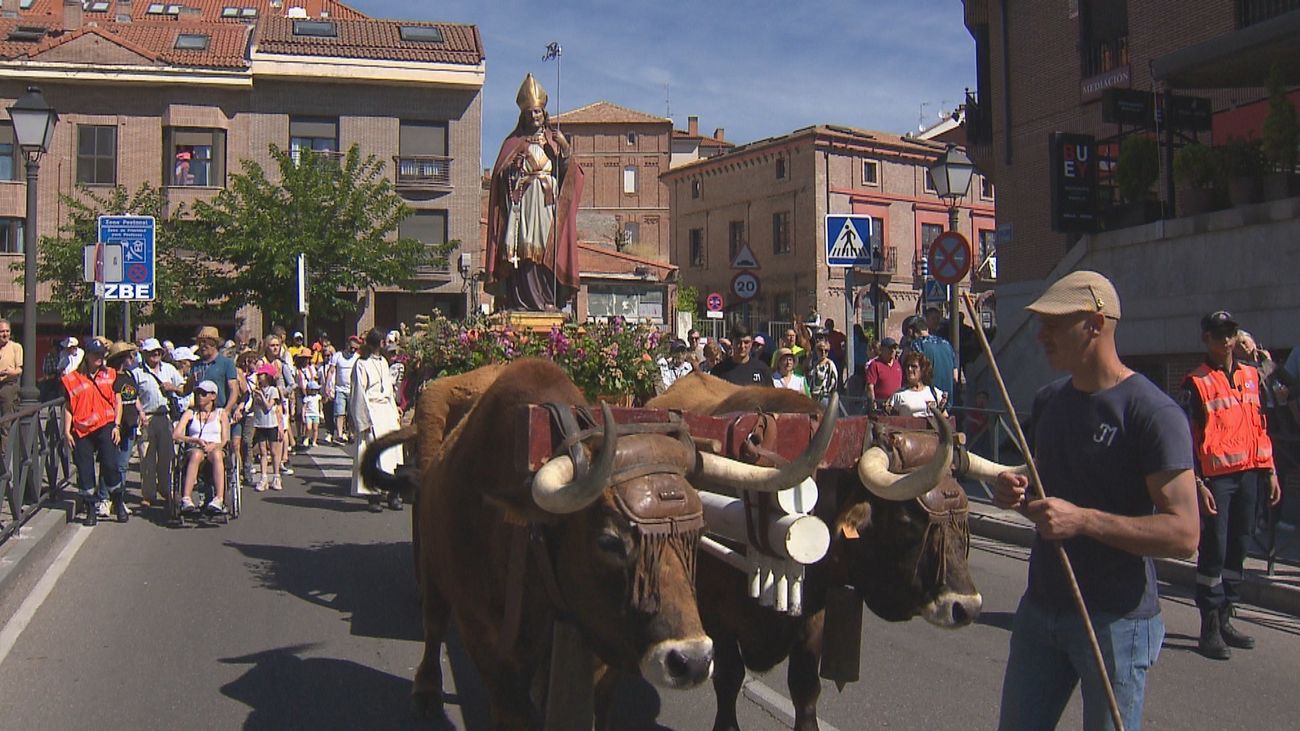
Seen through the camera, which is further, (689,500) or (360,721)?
(360,721)

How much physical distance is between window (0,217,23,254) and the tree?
21.2 feet

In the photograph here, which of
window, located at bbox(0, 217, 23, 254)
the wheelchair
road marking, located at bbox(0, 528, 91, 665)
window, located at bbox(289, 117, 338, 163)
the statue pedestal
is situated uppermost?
window, located at bbox(289, 117, 338, 163)

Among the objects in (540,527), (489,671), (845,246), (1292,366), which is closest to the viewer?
(540,527)

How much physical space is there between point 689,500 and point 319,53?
36165 mm

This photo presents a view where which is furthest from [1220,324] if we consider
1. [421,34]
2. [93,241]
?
[421,34]

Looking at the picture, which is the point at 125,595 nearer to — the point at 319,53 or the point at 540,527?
the point at 540,527

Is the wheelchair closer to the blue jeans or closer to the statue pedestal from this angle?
the statue pedestal

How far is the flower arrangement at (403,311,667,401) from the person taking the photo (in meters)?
7.15

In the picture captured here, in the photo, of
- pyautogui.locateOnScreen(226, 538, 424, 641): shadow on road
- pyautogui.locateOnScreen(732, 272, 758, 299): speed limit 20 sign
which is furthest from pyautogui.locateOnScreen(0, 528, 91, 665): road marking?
pyautogui.locateOnScreen(732, 272, 758, 299): speed limit 20 sign

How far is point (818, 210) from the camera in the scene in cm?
4503

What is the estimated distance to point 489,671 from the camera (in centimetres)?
429

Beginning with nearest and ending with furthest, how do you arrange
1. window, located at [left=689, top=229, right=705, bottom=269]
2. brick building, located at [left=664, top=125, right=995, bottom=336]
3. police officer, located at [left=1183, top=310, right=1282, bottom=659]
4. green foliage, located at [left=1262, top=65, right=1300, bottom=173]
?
police officer, located at [left=1183, top=310, right=1282, bottom=659] → green foliage, located at [left=1262, top=65, right=1300, bottom=173] → brick building, located at [left=664, top=125, right=995, bottom=336] → window, located at [left=689, top=229, right=705, bottom=269]

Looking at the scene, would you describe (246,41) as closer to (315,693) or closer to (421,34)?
(421,34)

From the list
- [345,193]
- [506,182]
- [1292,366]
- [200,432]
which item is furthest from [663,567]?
[345,193]
